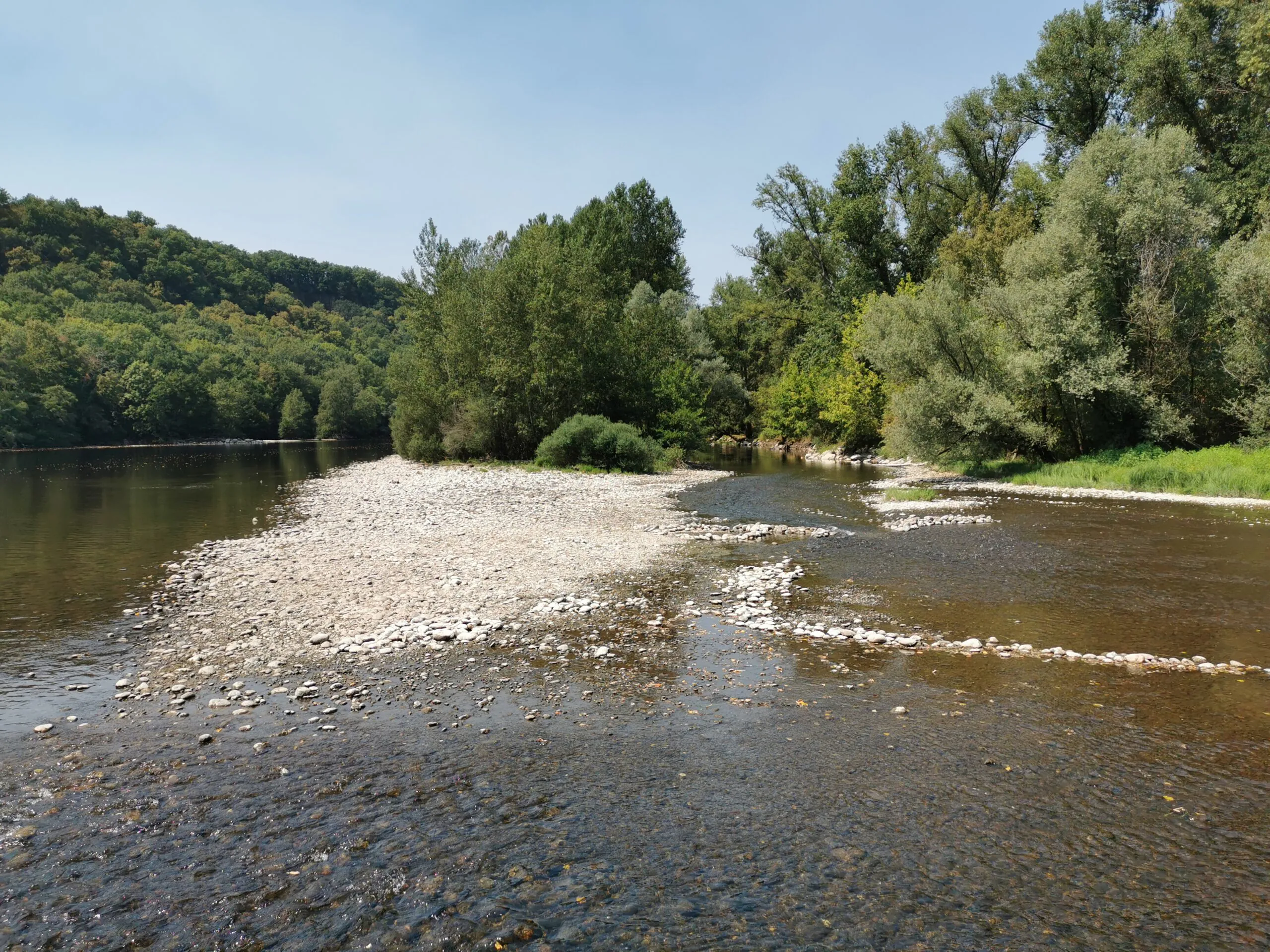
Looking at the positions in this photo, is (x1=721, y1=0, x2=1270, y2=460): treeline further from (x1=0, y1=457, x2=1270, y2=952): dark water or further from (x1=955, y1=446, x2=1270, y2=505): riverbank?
(x1=0, y1=457, x2=1270, y2=952): dark water

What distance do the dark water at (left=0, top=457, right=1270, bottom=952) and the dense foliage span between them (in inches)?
1528

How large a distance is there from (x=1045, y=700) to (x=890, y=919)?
17.4ft

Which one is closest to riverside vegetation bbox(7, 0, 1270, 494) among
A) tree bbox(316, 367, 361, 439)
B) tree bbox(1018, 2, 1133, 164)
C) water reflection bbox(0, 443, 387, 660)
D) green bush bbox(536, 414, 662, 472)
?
tree bbox(1018, 2, 1133, 164)

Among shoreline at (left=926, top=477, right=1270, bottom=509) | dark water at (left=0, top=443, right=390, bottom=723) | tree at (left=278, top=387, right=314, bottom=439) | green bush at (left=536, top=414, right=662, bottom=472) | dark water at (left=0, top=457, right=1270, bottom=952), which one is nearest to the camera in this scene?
dark water at (left=0, top=457, right=1270, bottom=952)

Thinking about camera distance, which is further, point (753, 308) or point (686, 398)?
point (753, 308)

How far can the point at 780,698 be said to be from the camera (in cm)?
968

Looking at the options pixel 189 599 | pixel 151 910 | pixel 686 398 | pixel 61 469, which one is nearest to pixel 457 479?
pixel 686 398

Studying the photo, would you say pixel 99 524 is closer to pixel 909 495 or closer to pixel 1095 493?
pixel 909 495

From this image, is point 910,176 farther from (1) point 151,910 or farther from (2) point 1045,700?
(1) point 151,910

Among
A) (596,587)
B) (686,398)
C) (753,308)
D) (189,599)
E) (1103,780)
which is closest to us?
(1103,780)

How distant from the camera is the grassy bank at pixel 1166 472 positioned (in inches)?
1145

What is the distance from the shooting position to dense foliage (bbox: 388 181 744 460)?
48094 millimetres

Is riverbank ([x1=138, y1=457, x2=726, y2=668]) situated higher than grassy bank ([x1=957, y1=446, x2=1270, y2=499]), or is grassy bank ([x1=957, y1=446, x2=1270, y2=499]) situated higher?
grassy bank ([x1=957, y1=446, x2=1270, y2=499])

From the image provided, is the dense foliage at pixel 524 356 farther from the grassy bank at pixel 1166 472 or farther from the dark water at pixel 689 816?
the dark water at pixel 689 816
